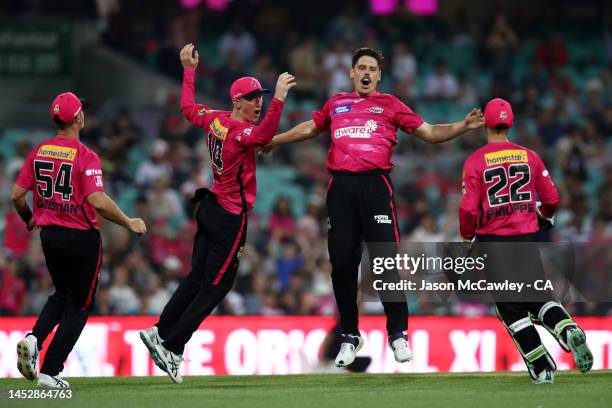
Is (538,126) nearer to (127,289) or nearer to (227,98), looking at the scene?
(227,98)

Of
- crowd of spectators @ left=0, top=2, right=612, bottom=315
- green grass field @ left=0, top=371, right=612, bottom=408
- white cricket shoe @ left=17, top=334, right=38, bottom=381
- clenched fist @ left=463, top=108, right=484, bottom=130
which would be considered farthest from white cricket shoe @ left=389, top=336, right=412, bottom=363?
crowd of spectators @ left=0, top=2, right=612, bottom=315

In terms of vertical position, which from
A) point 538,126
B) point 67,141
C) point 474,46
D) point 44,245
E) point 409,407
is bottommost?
point 409,407

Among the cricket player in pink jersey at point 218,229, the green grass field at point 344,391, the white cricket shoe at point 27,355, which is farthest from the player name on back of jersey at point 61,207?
the green grass field at point 344,391

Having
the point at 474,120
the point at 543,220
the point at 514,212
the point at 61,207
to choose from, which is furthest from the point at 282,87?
the point at 543,220

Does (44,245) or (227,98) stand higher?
(227,98)

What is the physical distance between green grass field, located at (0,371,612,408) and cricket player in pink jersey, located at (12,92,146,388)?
0.43 meters

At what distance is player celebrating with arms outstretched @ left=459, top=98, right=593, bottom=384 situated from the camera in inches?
426

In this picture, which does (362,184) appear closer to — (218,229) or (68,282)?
(218,229)

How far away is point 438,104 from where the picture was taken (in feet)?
78.9

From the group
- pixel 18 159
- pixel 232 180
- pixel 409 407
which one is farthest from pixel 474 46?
pixel 409 407

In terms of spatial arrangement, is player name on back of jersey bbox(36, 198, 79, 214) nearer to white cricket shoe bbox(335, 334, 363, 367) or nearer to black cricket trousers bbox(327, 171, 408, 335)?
black cricket trousers bbox(327, 171, 408, 335)

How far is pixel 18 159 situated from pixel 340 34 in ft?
24.9

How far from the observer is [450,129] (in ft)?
36.4

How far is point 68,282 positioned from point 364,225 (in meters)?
2.55
